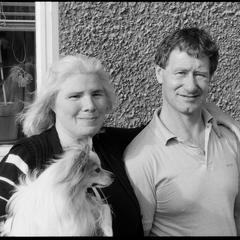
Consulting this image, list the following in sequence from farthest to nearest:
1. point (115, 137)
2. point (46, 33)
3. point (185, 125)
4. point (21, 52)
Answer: point (21, 52), point (46, 33), point (115, 137), point (185, 125)

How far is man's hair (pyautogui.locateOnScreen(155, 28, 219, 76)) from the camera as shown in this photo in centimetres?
254

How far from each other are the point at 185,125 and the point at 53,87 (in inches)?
30.2

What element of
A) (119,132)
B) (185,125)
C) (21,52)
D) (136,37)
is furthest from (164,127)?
(21,52)

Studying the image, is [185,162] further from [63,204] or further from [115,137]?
[63,204]

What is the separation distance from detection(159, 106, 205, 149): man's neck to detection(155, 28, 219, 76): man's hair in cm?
27

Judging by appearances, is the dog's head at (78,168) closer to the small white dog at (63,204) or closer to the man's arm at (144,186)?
the small white dog at (63,204)

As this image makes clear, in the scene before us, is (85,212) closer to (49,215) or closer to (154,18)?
(49,215)

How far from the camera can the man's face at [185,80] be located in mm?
2531

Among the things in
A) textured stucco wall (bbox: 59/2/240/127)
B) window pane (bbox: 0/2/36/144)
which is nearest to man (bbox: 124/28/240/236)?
textured stucco wall (bbox: 59/2/240/127)

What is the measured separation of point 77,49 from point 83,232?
A: 6.24 feet

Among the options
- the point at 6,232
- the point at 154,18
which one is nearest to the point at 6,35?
the point at 154,18

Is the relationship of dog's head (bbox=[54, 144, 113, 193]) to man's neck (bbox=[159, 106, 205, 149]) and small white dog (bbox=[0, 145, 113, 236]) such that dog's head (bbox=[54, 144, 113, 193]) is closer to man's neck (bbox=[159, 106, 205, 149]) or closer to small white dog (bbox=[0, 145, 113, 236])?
small white dog (bbox=[0, 145, 113, 236])

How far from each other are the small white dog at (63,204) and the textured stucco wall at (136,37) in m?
1.65

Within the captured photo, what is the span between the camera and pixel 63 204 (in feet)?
6.56
